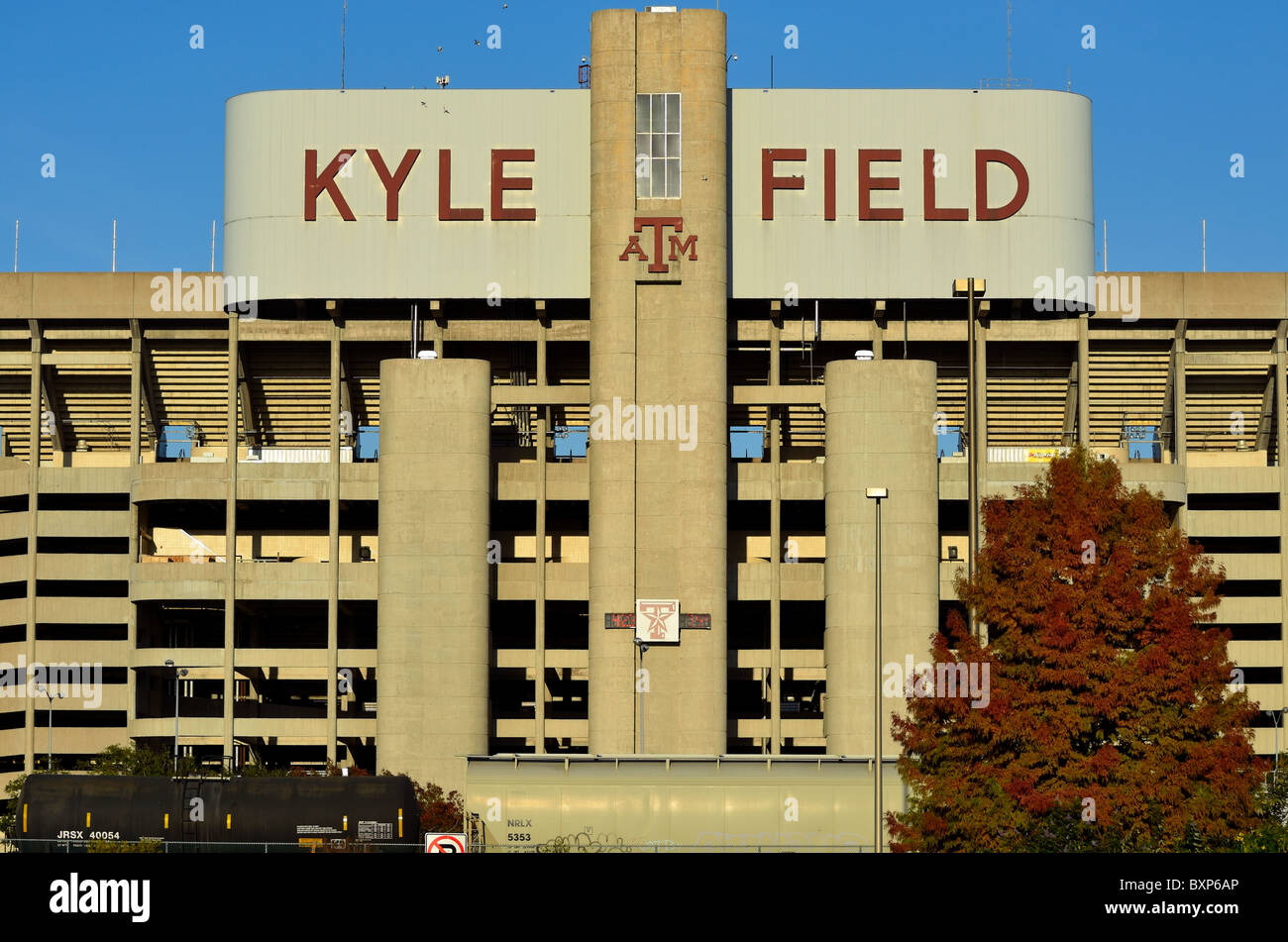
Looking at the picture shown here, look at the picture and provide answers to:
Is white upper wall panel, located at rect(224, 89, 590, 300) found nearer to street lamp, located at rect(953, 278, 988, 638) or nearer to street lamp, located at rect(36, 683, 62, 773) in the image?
street lamp, located at rect(953, 278, 988, 638)

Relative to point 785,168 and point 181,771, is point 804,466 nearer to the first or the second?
point 785,168

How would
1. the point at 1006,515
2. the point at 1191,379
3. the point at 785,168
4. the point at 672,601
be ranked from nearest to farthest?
the point at 1006,515
the point at 672,601
the point at 785,168
the point at 1191,379

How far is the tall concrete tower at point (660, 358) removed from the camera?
3105 inches

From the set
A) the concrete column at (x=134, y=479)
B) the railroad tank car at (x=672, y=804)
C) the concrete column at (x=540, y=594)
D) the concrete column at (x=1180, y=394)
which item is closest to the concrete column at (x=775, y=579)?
the concrete column at (x=540, y=594)

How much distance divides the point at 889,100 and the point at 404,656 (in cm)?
3386

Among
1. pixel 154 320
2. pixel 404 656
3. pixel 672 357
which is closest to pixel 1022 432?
pixel 672 357

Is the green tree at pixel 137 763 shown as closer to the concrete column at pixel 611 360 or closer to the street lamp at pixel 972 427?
the concrete column at pixel 611 360

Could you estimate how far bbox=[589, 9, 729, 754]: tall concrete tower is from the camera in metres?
78.9

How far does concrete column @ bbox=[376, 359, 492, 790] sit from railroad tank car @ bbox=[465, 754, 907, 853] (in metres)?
19.6

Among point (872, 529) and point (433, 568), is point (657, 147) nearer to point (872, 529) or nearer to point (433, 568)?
point (872, 529)

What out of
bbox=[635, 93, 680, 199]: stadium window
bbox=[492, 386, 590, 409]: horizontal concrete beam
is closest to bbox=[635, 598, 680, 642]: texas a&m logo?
bbox=[492, 386, 590, 409]: horizontal concrete beam

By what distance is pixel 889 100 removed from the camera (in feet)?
278

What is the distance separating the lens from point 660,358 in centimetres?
8075

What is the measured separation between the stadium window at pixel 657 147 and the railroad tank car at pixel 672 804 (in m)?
31.1
